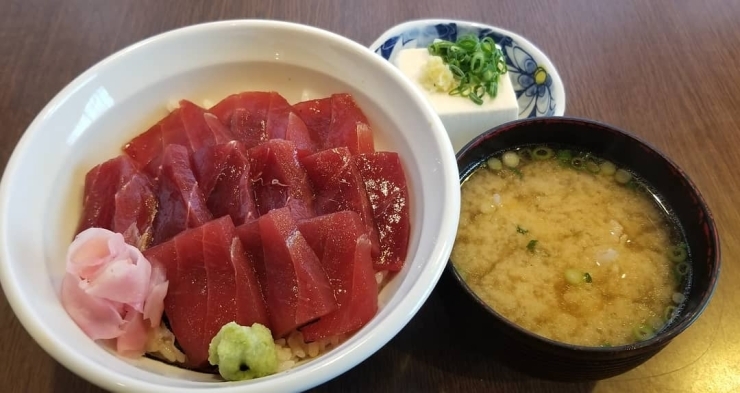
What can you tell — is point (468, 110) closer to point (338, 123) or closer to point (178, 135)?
point (338, 123)

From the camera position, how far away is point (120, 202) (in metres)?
1.47

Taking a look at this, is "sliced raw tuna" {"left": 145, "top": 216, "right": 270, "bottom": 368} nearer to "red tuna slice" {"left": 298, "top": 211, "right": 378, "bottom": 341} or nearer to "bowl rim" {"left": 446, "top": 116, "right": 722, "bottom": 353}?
"red tuna slice" {"left": 298, "top": 211, "right": 378, "bottom": 341}

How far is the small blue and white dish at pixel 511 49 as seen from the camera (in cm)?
218

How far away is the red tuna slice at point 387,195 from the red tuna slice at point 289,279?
22 centimetres

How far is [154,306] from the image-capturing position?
1.33 meters

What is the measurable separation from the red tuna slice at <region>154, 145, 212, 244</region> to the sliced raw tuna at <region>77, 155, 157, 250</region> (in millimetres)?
31

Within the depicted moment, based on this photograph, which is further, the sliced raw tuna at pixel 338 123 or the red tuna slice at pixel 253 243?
the sliced raw tuna at pixel 338 123

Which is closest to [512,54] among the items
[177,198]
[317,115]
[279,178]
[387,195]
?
[317,115]

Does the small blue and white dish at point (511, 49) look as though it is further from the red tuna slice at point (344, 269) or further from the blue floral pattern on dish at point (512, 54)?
the red tuna slice at point (344, 269)

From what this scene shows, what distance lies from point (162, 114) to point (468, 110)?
996 millimetres

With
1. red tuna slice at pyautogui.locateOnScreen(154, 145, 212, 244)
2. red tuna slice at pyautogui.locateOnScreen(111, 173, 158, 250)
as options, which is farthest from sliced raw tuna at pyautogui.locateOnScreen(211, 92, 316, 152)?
red tuna slice at pyautogui.locateOnScreen(111, 173, 158, 250)

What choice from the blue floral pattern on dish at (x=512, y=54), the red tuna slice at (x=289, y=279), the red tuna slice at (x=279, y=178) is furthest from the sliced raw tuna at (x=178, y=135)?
the blue floral pattern on dish at (x=512, y=54)

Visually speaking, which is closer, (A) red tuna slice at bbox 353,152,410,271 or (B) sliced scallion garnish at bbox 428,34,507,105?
(A) red tuna slice at bbox 353,152,410,271

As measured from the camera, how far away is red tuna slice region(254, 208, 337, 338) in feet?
4.28
